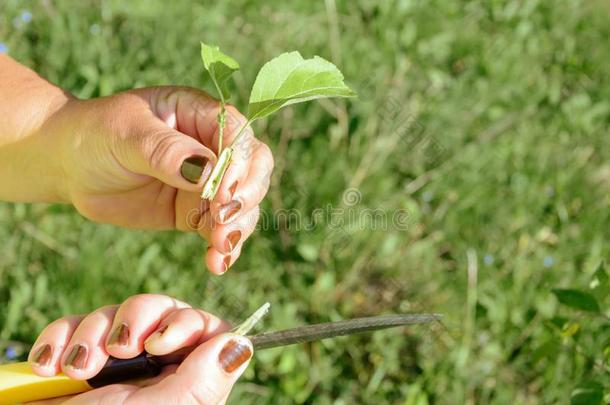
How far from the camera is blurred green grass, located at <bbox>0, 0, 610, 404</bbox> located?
1.84m

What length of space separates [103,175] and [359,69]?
129cm

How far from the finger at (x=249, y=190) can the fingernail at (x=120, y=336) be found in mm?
212

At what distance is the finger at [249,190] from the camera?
1.15 meters

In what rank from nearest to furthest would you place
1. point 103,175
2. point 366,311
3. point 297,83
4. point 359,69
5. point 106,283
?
point 297,83, point 103,175, point 106,283, point 366,311, point 359,69

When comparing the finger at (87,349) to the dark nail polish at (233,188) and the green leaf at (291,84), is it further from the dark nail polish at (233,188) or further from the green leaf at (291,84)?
the green leaf at (291,84)

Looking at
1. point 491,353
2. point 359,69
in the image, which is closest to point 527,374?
point 491,353

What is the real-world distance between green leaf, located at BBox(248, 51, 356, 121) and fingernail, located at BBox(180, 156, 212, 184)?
0.16m

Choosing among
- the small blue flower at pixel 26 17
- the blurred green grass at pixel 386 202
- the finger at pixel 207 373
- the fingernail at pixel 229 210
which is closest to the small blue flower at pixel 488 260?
the blurred green grass at pixel 386 202

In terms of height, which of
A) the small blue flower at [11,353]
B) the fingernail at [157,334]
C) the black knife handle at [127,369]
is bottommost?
the small blue flower at [11,353]

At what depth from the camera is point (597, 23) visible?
293 centimetres

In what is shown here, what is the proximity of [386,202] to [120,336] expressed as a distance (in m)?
1.19

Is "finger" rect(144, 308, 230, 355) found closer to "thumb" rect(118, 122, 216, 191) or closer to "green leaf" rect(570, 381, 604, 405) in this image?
"thumb" rect(118, 122, 216, 191)

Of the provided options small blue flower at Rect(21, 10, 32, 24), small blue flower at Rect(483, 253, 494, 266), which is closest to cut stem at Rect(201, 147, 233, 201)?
small blue flower at Rect(483, 253, 494, 266)

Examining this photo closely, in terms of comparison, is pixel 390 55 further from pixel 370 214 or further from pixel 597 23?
pixel 597 23
